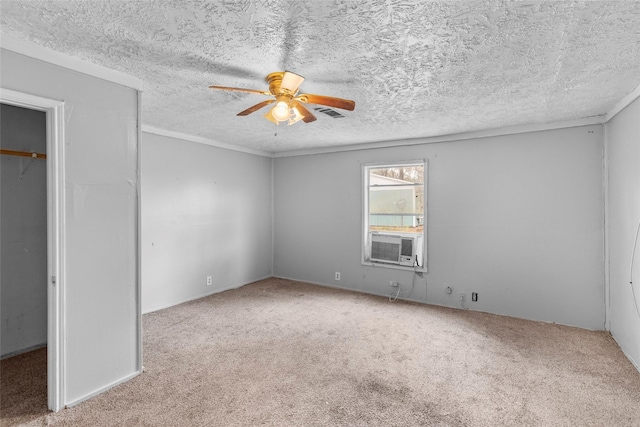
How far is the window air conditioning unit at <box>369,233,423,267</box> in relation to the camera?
14.9 feet

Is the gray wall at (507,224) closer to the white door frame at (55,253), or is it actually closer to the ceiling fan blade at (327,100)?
the ceiling fan blade at (327,100)

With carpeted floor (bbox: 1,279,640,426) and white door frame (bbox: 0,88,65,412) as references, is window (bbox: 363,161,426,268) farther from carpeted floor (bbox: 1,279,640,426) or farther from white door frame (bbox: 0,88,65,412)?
white door frame (bbox: 0,88,65,412)

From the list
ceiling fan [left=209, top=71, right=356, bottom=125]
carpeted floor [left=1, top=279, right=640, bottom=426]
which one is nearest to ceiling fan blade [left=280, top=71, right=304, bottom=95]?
ceiling fan [left=209, top=71, right=356, bottom=125]

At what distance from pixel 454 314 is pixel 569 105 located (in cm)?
252

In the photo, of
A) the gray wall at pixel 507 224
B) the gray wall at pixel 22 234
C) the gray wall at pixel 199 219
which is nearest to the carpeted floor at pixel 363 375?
the gray wall at pixel 507 224

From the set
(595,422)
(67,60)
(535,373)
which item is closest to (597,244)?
(535,373)

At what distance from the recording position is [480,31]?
1.75 meters

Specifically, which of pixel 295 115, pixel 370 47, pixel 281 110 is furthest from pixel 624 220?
pixel 281 110

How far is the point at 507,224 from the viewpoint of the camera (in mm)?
3916

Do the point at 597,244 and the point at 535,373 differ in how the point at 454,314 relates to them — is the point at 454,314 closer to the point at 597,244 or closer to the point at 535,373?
the point at 535,373

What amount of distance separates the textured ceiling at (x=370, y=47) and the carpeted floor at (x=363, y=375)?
2.26 metres

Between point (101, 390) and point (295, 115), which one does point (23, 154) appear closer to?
point (101, 390)

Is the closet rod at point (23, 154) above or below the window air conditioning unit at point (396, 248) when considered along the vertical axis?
above

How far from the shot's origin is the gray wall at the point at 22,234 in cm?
282
